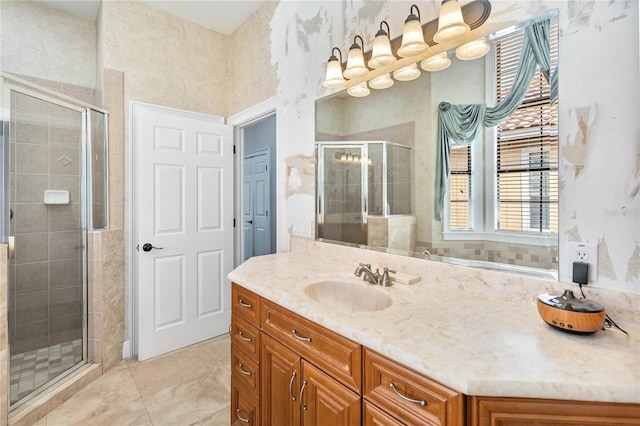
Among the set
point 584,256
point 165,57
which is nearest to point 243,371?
point 584,256

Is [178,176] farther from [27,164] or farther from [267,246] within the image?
[267,246]

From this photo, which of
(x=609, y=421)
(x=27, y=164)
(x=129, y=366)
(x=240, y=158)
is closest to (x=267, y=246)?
(x=240, y=158)

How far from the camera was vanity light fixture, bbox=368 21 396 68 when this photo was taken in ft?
5.05

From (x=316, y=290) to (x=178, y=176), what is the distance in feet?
5.83

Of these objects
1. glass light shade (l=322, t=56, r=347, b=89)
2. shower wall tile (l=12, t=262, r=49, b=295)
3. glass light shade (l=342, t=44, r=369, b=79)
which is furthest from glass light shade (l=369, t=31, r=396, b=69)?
shower wall tile (l=12, t=262, r=49, b=295)

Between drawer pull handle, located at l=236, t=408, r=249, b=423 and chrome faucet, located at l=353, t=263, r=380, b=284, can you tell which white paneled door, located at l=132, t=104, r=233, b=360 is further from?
chrome faucet, located at l=353, t=263, r=380, b=284

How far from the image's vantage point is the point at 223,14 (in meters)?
2.71

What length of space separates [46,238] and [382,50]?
104 inches

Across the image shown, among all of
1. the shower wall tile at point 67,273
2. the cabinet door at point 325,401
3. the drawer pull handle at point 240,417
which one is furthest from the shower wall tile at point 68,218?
the cabinet door at point 325,401

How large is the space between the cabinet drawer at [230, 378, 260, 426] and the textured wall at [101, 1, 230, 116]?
2368 millimetres

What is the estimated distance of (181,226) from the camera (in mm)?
2635

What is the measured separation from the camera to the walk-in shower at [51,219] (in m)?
1.90

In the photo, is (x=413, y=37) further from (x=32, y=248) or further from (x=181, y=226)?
(x=32, y=248)

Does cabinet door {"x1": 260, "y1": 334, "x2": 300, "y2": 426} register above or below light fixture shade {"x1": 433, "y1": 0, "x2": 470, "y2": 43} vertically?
below
